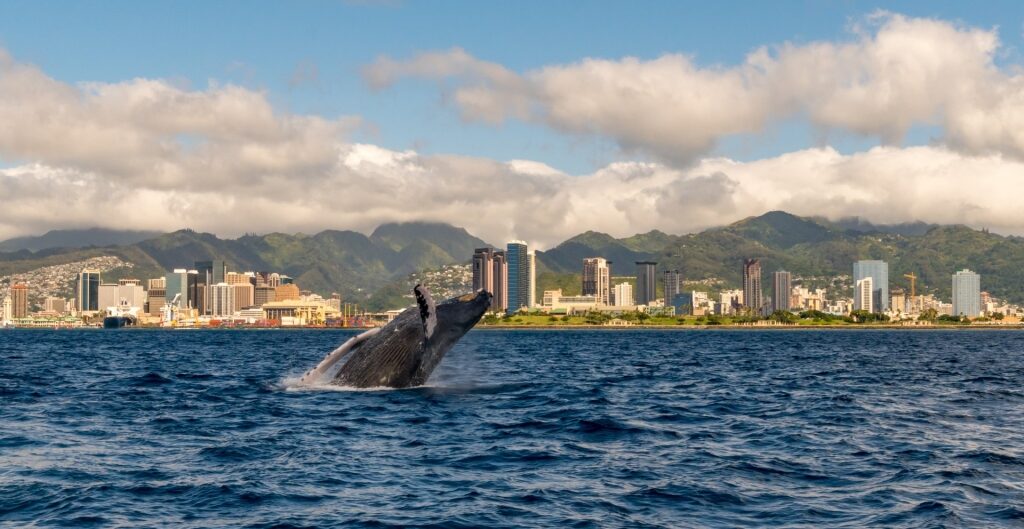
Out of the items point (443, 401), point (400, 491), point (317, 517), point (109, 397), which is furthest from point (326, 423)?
point (109, 397)

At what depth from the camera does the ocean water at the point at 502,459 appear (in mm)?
13227

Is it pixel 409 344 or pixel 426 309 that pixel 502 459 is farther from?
pixel 409 344

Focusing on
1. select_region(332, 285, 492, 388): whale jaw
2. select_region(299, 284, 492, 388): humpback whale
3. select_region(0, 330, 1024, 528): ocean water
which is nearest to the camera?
select_region(0, 330, 1024, 528): ocean water

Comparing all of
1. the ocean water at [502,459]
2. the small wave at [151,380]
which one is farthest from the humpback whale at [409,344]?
the small wave at [151,380]

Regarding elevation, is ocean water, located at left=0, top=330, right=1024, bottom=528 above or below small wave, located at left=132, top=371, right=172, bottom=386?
above

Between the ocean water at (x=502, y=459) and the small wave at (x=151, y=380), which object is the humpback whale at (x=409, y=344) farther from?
the small wave at (x=151, y=380)

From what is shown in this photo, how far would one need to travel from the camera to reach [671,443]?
19875 millimetres

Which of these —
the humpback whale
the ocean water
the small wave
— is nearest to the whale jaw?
the humpback whale

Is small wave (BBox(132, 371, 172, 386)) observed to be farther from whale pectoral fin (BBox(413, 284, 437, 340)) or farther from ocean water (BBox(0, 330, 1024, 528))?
whale pectoral fin (BBox(413, 284, 437, 340))

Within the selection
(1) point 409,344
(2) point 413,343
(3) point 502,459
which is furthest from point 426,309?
(3) point 502,459

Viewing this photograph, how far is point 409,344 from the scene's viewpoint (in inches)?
966

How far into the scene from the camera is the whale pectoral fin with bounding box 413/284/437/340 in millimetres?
20938

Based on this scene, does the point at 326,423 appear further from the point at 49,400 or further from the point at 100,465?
the point at 49,400

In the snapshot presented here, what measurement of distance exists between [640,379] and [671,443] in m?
22.4
